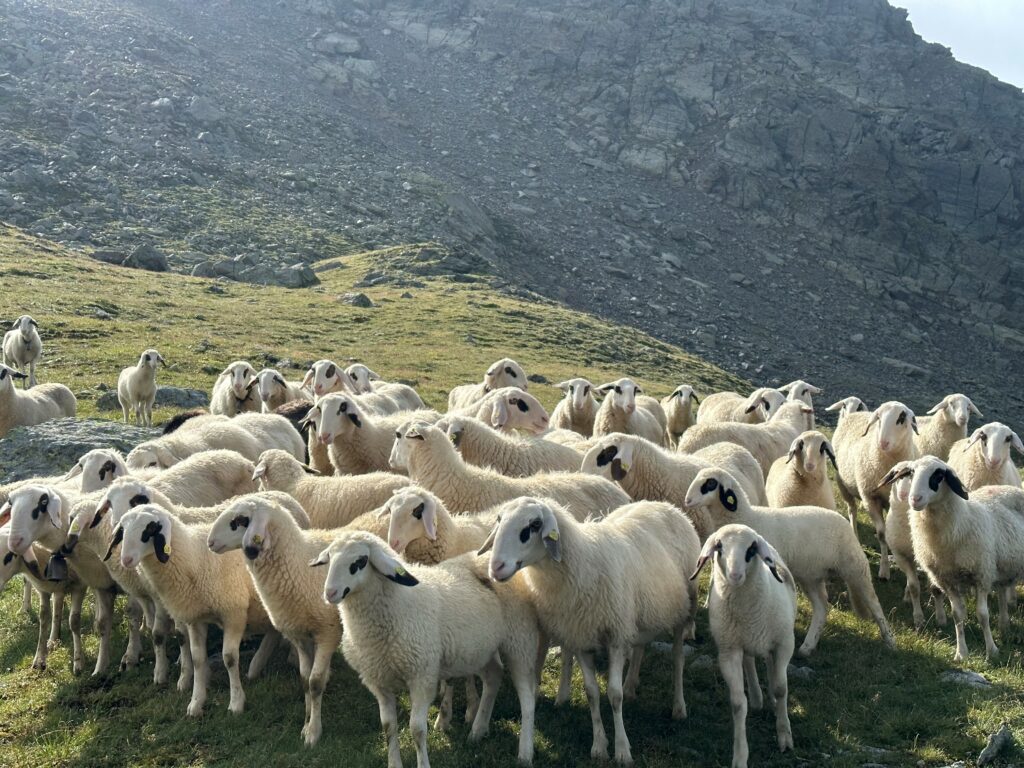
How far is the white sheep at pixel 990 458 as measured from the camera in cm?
1274

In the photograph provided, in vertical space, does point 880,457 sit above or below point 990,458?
below

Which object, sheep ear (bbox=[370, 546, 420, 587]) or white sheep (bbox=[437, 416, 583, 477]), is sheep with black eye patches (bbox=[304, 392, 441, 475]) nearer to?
white sheep (bbox=[437, 416, 583, 477])

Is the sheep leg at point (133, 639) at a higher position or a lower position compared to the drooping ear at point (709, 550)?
lower

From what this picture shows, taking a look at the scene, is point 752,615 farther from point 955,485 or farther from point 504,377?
point 504,377

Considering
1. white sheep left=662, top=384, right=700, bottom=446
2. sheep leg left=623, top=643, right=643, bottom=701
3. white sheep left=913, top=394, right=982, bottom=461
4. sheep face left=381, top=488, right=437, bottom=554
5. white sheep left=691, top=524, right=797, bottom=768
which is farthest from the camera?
white sheep left=662, top=384, right=700, bottom=446

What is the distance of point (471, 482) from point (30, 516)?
4863 millimetres

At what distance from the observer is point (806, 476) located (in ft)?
41.7

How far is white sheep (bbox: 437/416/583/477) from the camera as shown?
13.0m

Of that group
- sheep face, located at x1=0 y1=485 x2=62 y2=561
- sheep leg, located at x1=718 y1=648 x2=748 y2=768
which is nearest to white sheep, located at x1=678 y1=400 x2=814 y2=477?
sheep leg, located at x1=718 y1=648 x2=748 y2=768

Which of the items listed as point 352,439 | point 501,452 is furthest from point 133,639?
point 501,452

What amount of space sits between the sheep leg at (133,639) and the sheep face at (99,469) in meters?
1.69

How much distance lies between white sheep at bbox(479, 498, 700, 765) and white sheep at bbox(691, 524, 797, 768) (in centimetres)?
64

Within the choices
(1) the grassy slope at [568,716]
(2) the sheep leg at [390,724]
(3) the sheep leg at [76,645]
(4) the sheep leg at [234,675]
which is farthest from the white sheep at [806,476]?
(3) the sheep leg at [76,645]

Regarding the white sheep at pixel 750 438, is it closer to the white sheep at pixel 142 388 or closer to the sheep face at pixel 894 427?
the sheep face at pixel 894 427
